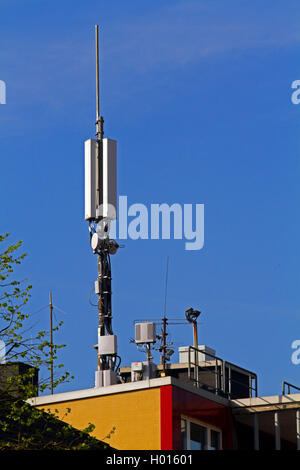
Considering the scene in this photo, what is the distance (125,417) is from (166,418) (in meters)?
1.50

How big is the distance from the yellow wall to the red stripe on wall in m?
0.14

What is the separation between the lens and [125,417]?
3269 cm

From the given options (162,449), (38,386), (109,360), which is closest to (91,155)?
(109,360)

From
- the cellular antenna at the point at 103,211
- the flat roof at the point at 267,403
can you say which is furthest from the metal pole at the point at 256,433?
the cellular antenna at the point at 103,211

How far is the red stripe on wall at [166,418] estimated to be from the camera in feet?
104

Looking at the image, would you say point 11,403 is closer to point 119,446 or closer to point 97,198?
point 119,446

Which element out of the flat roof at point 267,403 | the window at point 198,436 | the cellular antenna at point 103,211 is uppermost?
the cellular antenna at point 103,211

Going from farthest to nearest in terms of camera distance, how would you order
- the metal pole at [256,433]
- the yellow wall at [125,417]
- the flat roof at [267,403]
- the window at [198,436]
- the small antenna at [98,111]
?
1. the small antenna at [98,111]
2. the metal pole at [256,433]
3. the flat roof at [267,403]
4. the window at [198,436]
5. the yellow wall at [125,417]

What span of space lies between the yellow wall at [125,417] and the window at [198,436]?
3.90ft

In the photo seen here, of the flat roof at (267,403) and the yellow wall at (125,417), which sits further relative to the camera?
the flat roof at (267,403)

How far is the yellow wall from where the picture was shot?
32031 millimetres

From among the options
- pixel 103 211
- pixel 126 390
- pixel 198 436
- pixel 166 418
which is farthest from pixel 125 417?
pixel 103 211

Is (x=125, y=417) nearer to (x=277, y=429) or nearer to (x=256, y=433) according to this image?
(x=256, y=433)

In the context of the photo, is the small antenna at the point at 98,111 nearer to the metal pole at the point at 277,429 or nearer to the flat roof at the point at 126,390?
the flat roof at the point at 126,390
